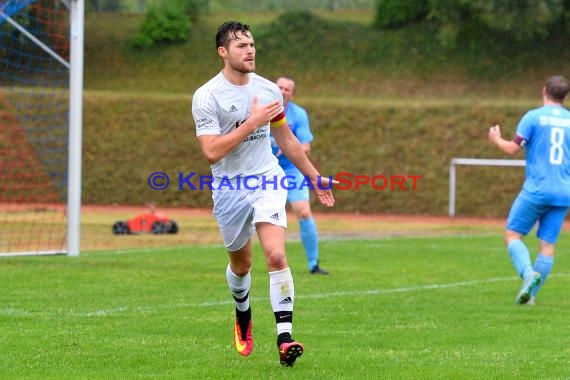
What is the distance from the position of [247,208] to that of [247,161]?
0.99 feet

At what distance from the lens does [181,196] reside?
103 feet

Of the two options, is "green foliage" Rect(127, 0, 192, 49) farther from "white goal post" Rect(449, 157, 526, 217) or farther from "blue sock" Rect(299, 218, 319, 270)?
"blue sock" Rect(299, 218, 319, 270)

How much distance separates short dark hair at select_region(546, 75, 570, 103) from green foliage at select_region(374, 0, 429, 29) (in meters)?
32.6

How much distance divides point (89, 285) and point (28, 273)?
1354 mm

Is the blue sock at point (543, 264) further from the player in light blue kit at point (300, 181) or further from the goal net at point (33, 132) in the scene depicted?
the goal net at point (33, 132)

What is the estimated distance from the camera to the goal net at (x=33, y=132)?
19.7m

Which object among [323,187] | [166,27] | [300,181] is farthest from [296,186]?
[166,27]

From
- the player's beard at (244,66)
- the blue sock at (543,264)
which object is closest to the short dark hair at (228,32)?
the player's beard at (244,66)

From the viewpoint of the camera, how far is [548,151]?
1041cm

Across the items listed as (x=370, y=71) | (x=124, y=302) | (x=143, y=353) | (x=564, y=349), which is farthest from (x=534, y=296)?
(x=370, y=71)

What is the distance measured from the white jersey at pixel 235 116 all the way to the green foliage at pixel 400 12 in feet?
118

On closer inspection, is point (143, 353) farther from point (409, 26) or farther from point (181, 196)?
point (409, 26)

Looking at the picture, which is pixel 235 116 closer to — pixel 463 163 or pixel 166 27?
pixel 463 163

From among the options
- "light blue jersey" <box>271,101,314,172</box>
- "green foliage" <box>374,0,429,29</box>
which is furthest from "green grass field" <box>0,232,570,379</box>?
"green foliage" <box>374,0,429,29</box>
